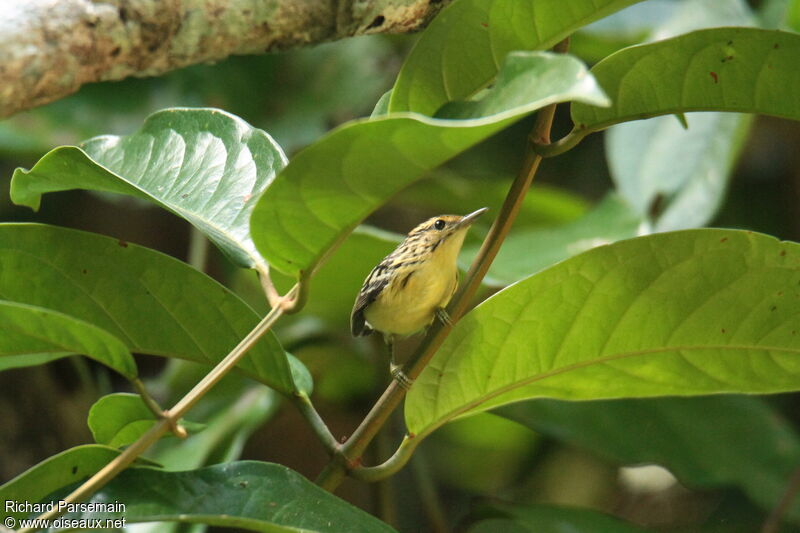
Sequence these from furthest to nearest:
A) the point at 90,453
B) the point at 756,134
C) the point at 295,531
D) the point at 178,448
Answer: the point at 756,134
the point at 178,448
the point at 90,453
the point at 295,531

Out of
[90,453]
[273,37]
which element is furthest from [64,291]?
[273,37]

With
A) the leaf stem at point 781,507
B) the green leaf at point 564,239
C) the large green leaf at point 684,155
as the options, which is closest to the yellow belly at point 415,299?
the green leaf at point 564,239

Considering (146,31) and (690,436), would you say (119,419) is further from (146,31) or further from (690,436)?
(690,436)

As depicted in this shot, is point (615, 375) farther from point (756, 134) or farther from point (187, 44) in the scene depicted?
point (756, 134)

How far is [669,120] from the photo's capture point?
2.89 metres

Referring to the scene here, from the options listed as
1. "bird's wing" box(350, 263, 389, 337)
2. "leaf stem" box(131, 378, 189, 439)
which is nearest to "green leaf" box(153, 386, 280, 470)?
"bird's wing" box(350, 263, 389, 337)

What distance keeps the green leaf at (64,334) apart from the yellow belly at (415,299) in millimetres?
815

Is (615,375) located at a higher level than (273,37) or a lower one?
lower

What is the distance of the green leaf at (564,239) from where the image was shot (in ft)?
7.56

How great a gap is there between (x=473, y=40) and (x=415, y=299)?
2.64 feet

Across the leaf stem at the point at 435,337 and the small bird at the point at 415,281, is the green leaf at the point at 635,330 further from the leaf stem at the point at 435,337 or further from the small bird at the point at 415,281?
the small bird at the point at 415,281

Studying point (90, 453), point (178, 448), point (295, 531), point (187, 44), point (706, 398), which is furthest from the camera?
point (706, 398)

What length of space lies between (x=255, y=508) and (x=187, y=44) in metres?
0.83

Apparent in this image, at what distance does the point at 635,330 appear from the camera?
4.40ft
